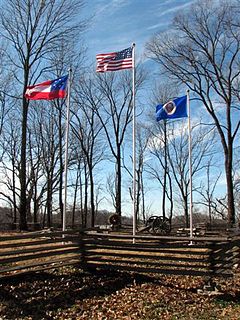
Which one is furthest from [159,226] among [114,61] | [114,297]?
[114,297]

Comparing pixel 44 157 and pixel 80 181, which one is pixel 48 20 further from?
pixel 80 181

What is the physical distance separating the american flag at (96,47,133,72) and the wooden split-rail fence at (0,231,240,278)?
661 cm

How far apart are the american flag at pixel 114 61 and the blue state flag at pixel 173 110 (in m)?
2.11

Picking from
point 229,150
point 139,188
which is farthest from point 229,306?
point 139,188

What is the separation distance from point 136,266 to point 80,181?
37271 millimetres

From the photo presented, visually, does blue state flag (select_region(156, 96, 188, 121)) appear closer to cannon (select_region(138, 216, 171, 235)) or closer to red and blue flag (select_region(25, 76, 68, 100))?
red and blue flag (select_region(25, 76, 68, 100))

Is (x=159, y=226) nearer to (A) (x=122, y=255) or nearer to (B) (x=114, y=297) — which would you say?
(A) (x=122, y=255)

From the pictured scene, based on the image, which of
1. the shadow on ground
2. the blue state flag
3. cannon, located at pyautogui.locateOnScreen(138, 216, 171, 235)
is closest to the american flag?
the blue state flag

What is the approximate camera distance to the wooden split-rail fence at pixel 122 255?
32.5ft

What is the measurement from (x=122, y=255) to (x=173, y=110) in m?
6.81

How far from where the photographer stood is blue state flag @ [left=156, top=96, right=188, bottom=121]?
15.5m

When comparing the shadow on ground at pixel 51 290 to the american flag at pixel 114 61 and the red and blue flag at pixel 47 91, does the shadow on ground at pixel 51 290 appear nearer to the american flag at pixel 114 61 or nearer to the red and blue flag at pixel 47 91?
the red and blue flag at pixel 47 91

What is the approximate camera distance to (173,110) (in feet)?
51.0

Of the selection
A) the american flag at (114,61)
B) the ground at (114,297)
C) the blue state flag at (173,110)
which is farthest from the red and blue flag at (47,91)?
the ground at (114,297)
